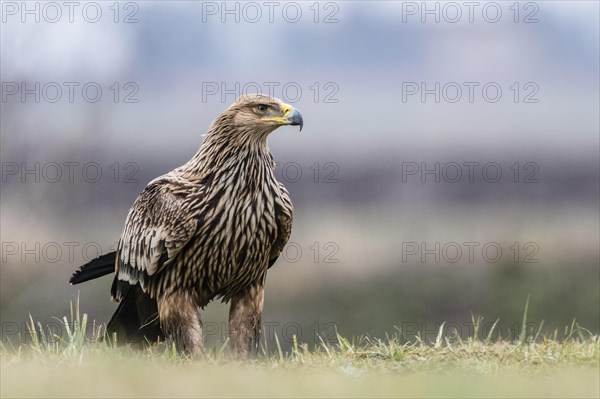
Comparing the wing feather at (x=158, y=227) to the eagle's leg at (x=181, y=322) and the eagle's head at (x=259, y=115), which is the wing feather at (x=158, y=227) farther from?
the eagle's head at (x=259, y=115)

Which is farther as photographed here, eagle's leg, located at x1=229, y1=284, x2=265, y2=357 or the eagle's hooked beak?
eagle's leg, located at x1=229, y1=284, x2=265, y2=357

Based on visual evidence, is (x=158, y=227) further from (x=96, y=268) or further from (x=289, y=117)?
(x=289, y=117)

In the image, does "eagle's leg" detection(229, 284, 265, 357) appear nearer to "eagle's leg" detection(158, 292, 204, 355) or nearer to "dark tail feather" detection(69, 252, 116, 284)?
"eagle's leg" detection(158, 292, 204, 355)

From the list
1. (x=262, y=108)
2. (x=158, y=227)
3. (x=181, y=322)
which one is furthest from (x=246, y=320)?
(x=262, y=108)

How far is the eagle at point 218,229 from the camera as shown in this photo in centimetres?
744

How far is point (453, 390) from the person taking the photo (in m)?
4.98

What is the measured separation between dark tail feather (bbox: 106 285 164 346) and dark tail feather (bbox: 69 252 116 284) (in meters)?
0.31

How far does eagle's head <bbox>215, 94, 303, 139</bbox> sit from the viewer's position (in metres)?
7.48

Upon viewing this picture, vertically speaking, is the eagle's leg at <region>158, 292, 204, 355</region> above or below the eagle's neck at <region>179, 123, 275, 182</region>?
below

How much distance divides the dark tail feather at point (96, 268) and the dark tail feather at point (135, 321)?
305 mm

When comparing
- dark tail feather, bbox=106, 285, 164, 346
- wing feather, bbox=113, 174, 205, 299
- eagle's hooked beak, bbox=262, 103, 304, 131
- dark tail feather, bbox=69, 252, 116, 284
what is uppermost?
eagle's hooked beak, bbox=262, 103, 304, 131

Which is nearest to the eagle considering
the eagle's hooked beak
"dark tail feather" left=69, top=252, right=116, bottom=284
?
the eagle's hooked beak

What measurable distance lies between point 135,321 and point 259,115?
1716mm

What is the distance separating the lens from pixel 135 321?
8125mm
